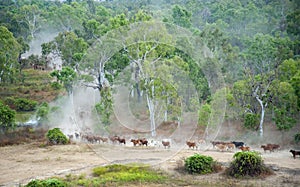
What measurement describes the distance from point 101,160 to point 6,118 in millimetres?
8522

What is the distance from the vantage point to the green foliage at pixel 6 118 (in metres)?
22.5

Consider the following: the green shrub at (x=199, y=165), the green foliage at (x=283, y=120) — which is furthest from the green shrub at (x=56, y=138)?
the green foliage at (x=283, y=120)

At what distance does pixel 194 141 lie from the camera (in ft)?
64.9

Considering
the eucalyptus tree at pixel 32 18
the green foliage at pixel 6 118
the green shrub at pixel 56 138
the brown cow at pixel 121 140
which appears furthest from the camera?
the eucalyptus tree at pixel 32 18

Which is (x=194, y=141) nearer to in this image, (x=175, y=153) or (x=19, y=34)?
(x=175, y=153)

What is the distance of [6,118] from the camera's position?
2262cm

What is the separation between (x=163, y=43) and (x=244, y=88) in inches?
212

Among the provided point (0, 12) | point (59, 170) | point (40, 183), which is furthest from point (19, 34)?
point (40, 183)

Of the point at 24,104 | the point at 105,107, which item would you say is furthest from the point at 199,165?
the point at 24,104

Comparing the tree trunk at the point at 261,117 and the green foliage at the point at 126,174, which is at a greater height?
the tree trunk at the point at 261,117

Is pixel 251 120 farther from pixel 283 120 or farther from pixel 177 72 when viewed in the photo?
pixel 177 72

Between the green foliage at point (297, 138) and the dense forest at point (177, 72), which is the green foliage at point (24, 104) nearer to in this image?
the dense forest at point (177, 72)

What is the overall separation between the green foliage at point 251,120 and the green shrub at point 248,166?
6.20 m

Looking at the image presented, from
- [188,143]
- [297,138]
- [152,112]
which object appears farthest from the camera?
[152,112]
